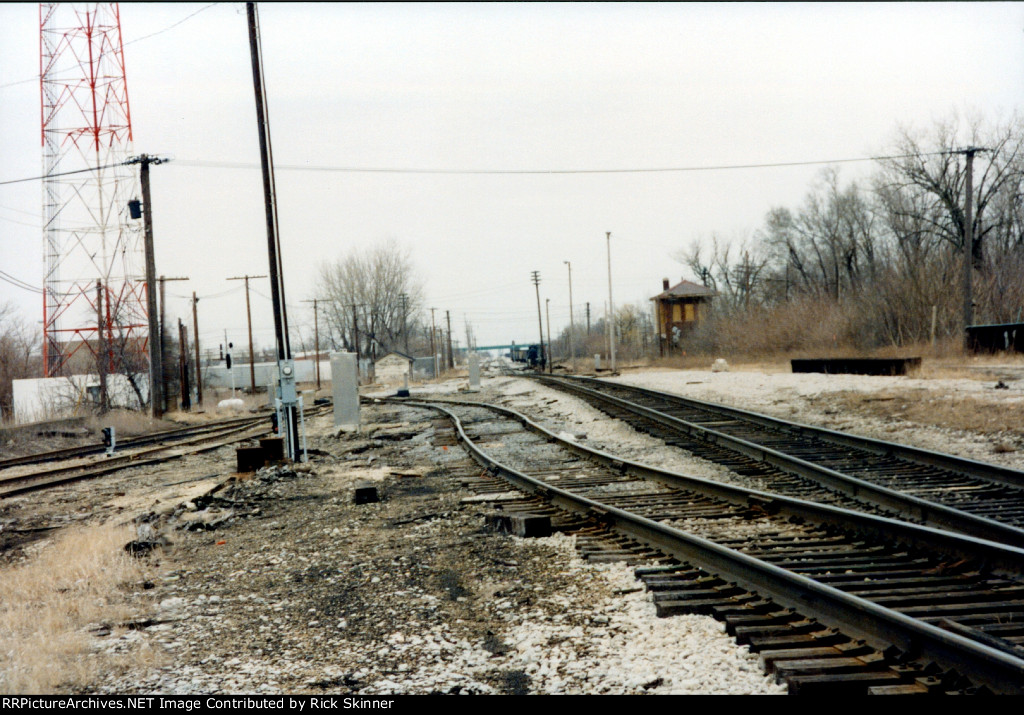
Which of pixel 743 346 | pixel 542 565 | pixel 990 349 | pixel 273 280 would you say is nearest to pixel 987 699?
pixel 542 565

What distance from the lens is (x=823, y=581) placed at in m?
4.77

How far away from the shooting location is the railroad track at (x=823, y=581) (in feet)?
11.1

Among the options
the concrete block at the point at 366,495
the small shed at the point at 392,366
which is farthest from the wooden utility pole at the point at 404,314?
the concrete block at the point at 366,495

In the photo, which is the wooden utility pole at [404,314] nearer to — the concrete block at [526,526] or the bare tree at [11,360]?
the bare tree at [11,360]

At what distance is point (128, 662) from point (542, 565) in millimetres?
2880

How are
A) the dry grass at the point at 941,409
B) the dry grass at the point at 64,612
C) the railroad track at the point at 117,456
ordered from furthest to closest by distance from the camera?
the railroad track at the point at 117,456
the dry grass at the point at 941,409
the dry grass at the point at 64,612

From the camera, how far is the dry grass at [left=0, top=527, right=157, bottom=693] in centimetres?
423

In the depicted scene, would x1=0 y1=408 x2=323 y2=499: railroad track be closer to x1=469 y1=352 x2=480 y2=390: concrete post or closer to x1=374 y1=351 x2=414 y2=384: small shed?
x1=469 y1=352 x2=480 y2=390: concrete post

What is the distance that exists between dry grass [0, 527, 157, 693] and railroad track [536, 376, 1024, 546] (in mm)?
6117

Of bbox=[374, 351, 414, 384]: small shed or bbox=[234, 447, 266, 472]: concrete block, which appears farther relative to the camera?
bbox=[374, 351, 414, 384]: small shed

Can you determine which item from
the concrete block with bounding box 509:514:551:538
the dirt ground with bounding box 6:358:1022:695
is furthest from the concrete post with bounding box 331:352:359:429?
the concrete block with bounding box 509:514:551:538

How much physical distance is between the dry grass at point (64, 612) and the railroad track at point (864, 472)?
20.1 ft

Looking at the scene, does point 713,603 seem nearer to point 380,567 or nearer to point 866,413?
point 380,567

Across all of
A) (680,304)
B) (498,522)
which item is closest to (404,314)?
(680,304)
